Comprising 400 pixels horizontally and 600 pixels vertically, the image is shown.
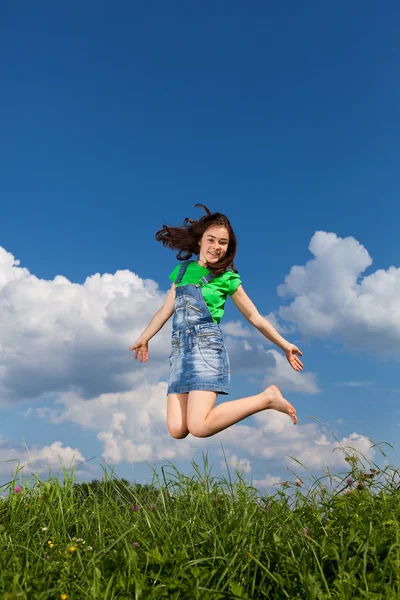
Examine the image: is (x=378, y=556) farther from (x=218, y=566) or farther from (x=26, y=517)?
(x=26, y=517)

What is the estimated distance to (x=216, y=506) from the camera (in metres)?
5.21

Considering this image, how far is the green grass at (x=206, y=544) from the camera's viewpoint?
328 centimetres

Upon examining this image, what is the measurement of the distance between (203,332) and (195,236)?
1254mm

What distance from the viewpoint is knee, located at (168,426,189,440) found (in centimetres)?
616

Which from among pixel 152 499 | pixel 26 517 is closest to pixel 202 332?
pixel 152 499

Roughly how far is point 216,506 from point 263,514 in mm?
584

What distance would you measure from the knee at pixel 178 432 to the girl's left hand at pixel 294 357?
133 centimetres

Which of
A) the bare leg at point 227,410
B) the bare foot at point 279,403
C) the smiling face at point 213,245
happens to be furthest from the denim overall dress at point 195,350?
the bare foot at point 279,403

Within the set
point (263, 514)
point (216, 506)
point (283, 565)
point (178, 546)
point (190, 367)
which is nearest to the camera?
point (283, 565)

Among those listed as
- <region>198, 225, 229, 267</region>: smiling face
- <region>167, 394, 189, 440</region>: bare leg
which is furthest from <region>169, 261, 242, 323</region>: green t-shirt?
<region>167, 394, 189, 440</region>: bare leg

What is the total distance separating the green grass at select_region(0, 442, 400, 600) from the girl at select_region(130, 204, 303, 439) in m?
0.54

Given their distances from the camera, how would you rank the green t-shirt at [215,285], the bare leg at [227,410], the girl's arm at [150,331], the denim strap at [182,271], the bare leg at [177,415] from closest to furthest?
the bare leg at [227,410] → the bare leg at [177,415] → the green t-shirt at [215,285] → the denim strap at [182,271] → the girl's arm at [150,331]

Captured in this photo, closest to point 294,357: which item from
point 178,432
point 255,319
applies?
point 255,319

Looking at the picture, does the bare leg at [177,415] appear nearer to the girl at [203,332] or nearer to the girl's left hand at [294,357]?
the girl at [203,332]
